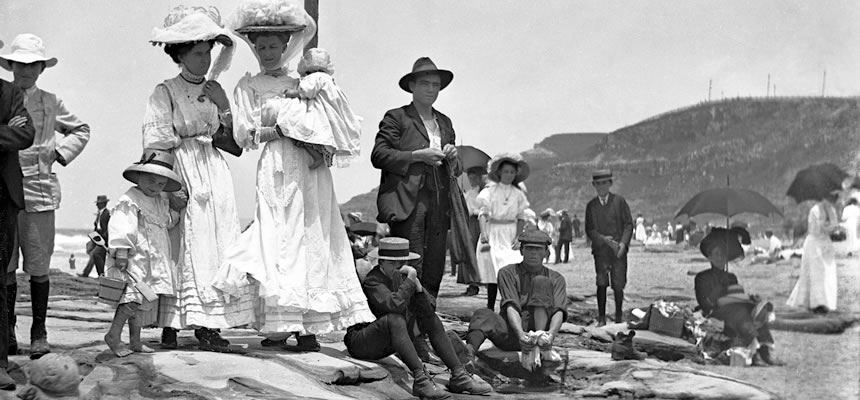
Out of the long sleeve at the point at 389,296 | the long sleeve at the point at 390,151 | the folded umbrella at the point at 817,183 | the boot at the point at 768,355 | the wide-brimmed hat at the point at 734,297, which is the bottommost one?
the boot at the point at 768,355

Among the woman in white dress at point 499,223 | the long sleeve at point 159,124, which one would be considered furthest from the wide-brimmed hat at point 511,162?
the long sleeve at point 159,124

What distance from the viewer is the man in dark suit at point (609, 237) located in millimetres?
8758

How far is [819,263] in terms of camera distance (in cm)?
499

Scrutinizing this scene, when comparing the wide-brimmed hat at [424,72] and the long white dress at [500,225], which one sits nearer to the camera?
the wide-brimmed hat at [424,72]

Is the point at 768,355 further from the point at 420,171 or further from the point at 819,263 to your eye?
the point at 420,171

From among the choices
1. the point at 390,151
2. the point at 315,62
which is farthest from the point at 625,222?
the point at 315,62

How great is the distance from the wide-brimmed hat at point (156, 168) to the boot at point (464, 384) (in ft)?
5.93

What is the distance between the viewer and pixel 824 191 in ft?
17.0

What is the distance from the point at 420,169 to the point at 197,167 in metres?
1.36

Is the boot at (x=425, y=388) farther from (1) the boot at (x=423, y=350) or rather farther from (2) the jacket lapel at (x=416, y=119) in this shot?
(2) the jacket lapel at (x=416, y=119)

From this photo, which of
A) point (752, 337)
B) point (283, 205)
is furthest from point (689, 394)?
point (283, 205)

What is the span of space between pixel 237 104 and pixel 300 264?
3.22 feet

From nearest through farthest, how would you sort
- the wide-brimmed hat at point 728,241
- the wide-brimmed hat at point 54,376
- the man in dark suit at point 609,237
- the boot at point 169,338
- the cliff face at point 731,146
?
the wide-brimmed hat at point 54,376
the cliff face at point 731,146
the boot at point 169,338
the wide-brimmed hat at point 728,241
the man in dark suit at point 609,237

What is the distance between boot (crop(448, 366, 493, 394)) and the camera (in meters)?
5.68
